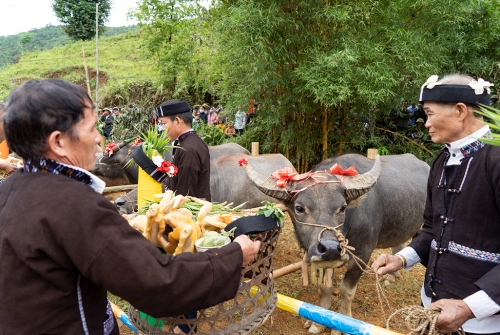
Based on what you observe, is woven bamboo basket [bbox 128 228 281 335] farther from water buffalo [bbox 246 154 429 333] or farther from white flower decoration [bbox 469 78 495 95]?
white flower decoration [bbox 469 78 495 95]

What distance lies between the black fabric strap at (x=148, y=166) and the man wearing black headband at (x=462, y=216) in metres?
1.92

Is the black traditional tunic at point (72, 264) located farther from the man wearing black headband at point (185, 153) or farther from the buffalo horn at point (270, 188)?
the man wearing black headband at point (185, 153)

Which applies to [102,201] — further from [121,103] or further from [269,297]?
[121,103]

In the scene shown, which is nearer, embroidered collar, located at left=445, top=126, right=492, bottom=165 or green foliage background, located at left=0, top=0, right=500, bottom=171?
embroidered collar, located at left=445, top=126, right=492, bottom=165

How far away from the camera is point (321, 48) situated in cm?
672

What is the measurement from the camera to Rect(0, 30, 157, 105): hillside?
62.2 ft

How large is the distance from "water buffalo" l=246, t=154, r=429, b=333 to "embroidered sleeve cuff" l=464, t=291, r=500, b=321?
954mm

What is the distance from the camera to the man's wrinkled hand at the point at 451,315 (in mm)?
1587

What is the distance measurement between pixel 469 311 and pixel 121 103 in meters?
18.7

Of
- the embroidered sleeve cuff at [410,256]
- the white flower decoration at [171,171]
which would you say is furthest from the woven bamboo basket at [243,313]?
the white flower decoration at [171,171]

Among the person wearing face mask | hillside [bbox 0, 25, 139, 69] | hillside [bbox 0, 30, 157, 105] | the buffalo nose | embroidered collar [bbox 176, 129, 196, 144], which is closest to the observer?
the buffalo nose

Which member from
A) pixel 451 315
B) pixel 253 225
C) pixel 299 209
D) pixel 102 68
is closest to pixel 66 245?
pixel 253 225

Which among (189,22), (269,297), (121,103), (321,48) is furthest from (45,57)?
(269,297)

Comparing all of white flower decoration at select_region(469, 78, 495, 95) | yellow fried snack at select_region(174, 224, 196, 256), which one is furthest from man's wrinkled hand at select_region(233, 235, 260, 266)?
white flower decoration at select_region(469, 78, 495, 95)
